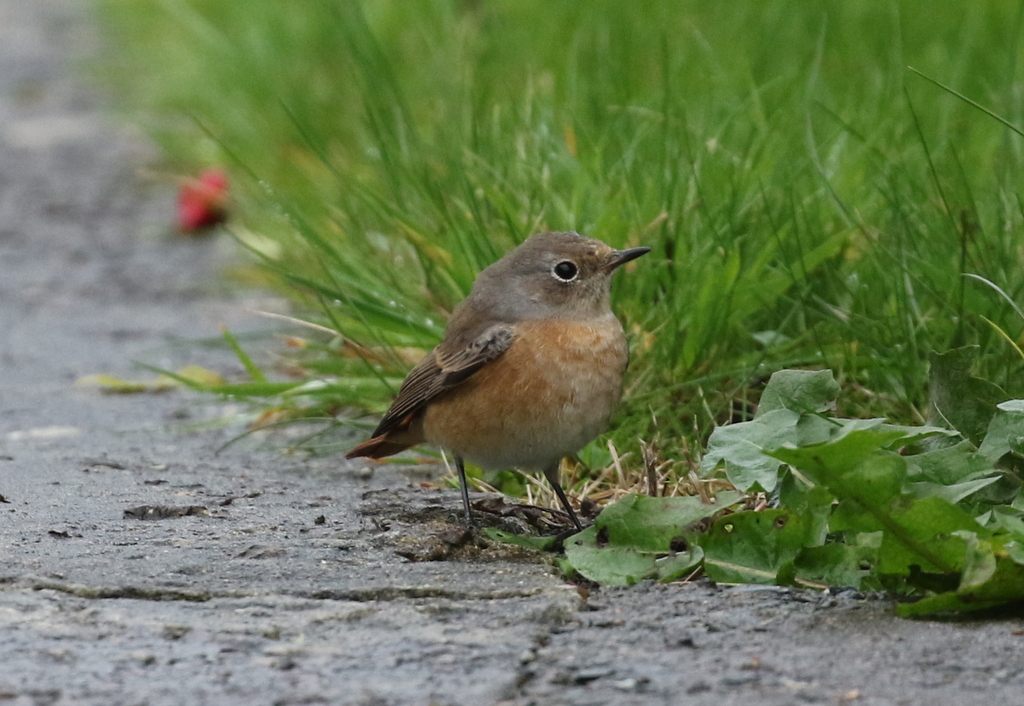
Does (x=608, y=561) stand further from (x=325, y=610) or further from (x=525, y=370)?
(x=525, y=370)

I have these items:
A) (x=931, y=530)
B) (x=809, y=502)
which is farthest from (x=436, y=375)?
(x=931, y=530)

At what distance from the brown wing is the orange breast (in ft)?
0.08

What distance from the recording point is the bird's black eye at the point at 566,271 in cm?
416

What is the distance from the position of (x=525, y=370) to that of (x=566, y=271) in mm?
430

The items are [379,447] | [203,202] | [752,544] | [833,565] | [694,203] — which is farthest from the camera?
[203,202]

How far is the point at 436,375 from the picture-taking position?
4.04 m

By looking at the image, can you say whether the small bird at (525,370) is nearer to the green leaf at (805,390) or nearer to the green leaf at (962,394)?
the green leaf at (805,390)

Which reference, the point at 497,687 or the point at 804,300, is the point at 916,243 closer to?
the point at 804,300

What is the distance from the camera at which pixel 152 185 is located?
29.3 ft

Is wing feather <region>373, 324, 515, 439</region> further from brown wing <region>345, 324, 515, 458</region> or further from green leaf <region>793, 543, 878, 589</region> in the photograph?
green leaf <region>793, 543, 878, 589</region>

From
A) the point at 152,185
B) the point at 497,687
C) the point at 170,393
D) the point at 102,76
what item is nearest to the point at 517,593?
the point at 497,687

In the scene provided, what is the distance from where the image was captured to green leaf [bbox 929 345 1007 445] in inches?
135

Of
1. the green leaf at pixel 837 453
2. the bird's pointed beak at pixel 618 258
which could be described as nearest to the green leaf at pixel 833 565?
the green leaf at pixel 837 453

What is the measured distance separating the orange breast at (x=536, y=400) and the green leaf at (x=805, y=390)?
614 mm
